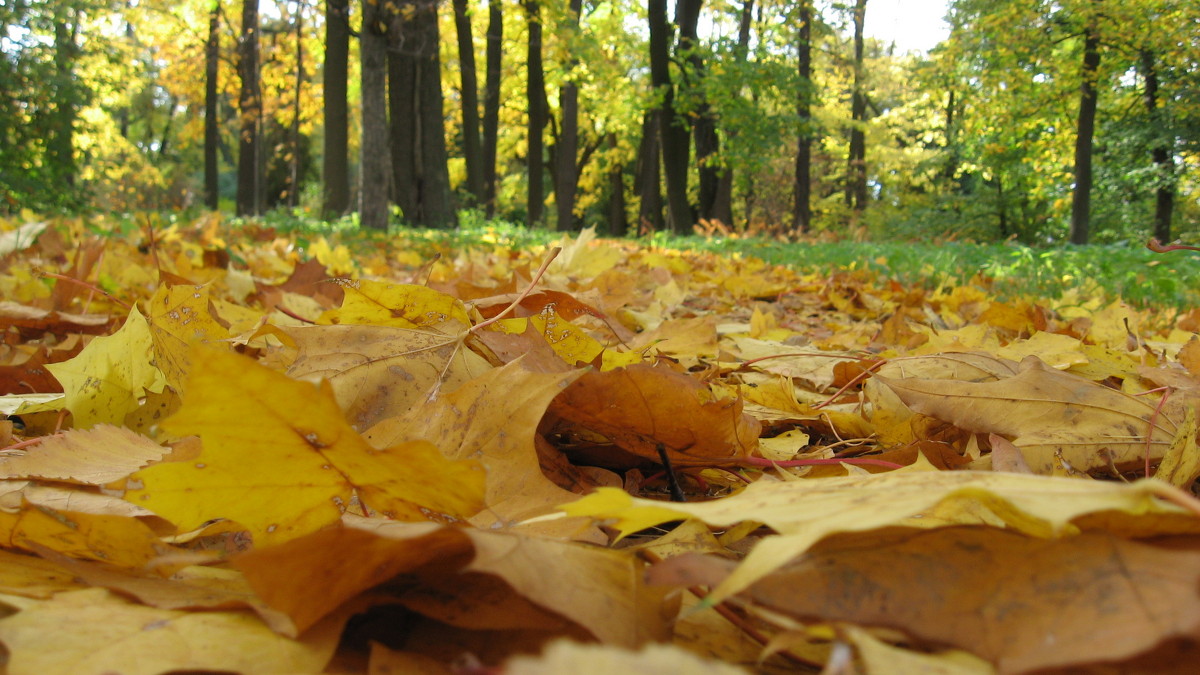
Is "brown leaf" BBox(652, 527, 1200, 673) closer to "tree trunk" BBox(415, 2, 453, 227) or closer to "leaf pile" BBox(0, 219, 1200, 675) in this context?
"leaf pile" BBox(0, 219, 1200, 675)

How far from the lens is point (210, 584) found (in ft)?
1.77

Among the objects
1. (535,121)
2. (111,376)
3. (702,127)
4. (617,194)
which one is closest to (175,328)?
(111,376)

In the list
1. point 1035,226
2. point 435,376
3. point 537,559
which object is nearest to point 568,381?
point 537,559

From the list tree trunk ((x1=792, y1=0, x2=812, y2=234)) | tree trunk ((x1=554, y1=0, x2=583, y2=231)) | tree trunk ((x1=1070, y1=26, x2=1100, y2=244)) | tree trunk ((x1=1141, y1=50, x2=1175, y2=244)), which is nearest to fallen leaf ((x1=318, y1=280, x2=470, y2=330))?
tree trunk ((x1=792, y1=0, x2=812, y2=234))

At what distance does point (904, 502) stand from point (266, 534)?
0.42 m

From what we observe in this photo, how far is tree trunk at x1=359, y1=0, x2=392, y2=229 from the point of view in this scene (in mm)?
9602

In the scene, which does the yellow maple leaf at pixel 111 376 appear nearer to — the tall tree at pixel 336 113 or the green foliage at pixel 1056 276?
the green foliage at pixel 1056 276

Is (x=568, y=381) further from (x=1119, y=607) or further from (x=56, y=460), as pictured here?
(x=56, y=460)

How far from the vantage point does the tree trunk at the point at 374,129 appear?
9.60m

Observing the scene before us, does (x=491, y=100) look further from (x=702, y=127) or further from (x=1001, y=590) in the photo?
(x=1001, y=590)

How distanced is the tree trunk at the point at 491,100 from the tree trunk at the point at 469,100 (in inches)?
22.2

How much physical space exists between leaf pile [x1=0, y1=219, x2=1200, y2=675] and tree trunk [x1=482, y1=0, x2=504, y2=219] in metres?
17.5

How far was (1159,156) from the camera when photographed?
20719 mm

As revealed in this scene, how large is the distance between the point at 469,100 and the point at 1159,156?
17.7 metres
